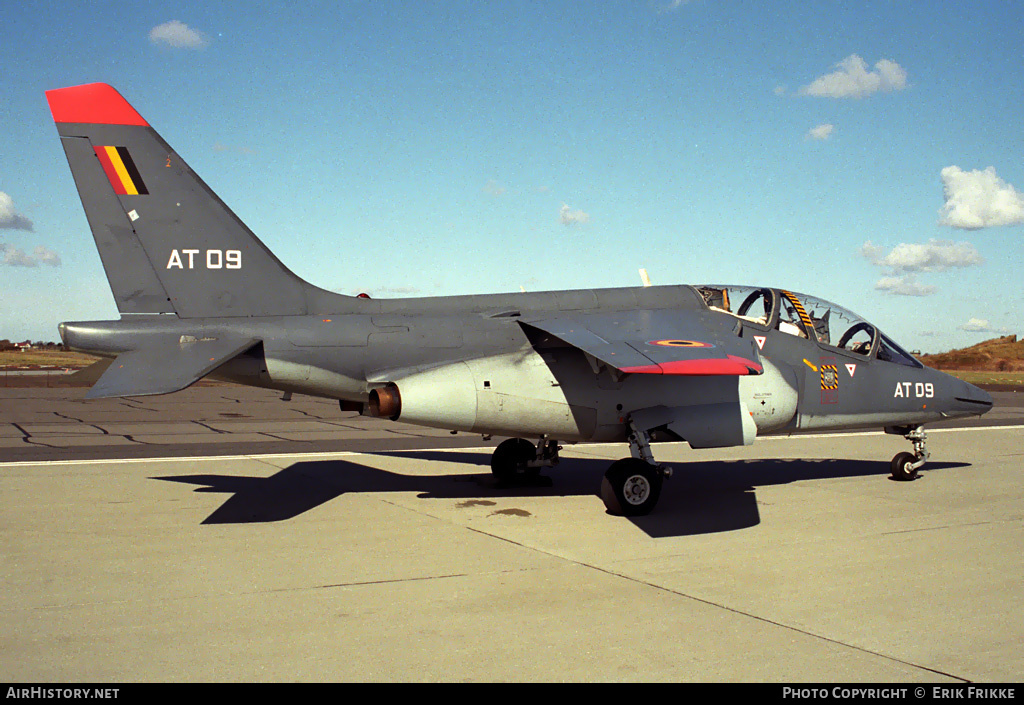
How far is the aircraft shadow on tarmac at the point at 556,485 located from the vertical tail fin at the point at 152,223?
107 inches

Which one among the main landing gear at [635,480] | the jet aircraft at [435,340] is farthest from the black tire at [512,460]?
the main landing gear at [635,480]

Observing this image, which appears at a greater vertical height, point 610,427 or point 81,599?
point 610,427

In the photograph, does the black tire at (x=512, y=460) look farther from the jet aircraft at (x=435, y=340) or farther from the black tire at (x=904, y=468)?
the black tire at (x=904, y=468)

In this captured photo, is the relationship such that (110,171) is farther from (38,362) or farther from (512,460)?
(38,362)

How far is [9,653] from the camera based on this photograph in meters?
5.35

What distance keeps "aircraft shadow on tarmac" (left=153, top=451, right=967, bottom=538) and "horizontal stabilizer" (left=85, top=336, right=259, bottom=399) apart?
2.01m

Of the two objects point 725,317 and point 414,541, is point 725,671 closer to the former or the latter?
point 414,541

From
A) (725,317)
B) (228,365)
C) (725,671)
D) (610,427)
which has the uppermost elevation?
(725,317)

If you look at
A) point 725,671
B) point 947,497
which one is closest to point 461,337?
point 725,671

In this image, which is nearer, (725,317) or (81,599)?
(81,599)

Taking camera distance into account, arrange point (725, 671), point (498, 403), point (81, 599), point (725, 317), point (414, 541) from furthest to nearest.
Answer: point (725, 317) → point (498, 403) → point (414, 541) → point (81, 599) → point (725, 671)

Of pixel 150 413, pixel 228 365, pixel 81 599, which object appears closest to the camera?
pixel 81 599

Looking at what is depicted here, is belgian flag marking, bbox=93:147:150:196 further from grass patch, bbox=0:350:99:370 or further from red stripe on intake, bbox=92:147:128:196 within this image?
grass patch, bbox=0:350:99:370

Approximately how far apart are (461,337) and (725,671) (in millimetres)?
6104
